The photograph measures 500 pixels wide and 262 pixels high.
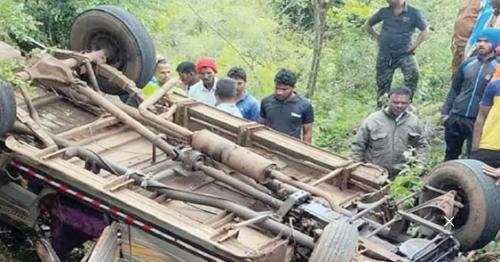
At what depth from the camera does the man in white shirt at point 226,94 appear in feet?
23.1

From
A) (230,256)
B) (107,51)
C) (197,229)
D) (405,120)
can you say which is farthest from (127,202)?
(405,120)

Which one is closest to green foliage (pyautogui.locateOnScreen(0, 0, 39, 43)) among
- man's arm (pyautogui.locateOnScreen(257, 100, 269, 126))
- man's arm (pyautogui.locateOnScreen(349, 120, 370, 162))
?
man's arm (pyautogui.locateOnScreen(257, 100, 269, 126))

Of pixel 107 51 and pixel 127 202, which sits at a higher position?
pixel 107 51

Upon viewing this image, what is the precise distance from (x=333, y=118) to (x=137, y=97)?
380 centimetres

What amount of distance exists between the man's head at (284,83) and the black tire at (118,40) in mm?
1163

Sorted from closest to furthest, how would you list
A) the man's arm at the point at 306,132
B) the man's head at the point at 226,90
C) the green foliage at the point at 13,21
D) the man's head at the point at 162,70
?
1. the green foliage at the point at 13,21
2. the man's head at the point at 226,90
3. the man's arm at the point at 306,132
4. the man's head at the point at 162,70

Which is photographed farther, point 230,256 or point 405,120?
point 405,120

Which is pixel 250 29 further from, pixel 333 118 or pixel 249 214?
pixel 249 214

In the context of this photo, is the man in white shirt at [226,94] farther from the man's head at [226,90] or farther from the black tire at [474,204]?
the black tire at [474,204]

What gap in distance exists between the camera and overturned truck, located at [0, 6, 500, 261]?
187 inches

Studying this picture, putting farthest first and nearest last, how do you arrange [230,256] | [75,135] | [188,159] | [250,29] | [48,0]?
[250,29] < [48,0] < [75,135] < [188,159] < [230,256]

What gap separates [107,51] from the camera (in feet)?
22.3

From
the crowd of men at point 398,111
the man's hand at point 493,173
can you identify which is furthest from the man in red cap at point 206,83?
the man's hand at point 493,173

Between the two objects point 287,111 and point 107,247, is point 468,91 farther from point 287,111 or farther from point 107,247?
point 107,247
